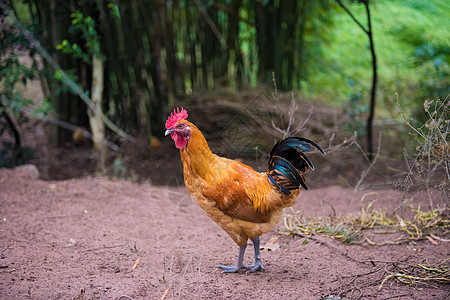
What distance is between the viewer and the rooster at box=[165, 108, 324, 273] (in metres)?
3.00

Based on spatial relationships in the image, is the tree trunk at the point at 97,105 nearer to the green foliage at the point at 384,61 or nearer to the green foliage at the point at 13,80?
the green foliage at the point at 13,80

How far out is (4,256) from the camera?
310 centimetres

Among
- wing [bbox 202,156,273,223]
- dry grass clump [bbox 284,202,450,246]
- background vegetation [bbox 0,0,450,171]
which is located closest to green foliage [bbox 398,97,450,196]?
dry grass clump [bbox 284,202,450,246]

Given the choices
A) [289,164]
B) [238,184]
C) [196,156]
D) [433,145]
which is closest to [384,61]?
[433,145]

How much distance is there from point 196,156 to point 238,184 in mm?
363

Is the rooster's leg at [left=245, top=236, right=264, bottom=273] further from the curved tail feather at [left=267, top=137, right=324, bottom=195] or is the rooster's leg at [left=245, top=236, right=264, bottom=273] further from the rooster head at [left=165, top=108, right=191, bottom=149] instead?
the rooster head at [left=165, top=108, right=191, bottom=149]

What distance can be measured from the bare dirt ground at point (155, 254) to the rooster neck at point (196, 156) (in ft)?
2.38

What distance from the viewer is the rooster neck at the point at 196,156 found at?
3.02 metres

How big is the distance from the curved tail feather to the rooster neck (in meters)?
0.48

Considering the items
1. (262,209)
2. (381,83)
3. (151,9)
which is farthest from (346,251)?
(381,83)

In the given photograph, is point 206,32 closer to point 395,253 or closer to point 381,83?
point 381,83

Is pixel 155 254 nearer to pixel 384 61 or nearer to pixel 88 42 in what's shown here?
pixel 88 42

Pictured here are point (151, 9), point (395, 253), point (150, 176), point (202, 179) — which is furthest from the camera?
point (151, 9)

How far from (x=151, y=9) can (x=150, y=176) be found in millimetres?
2375
